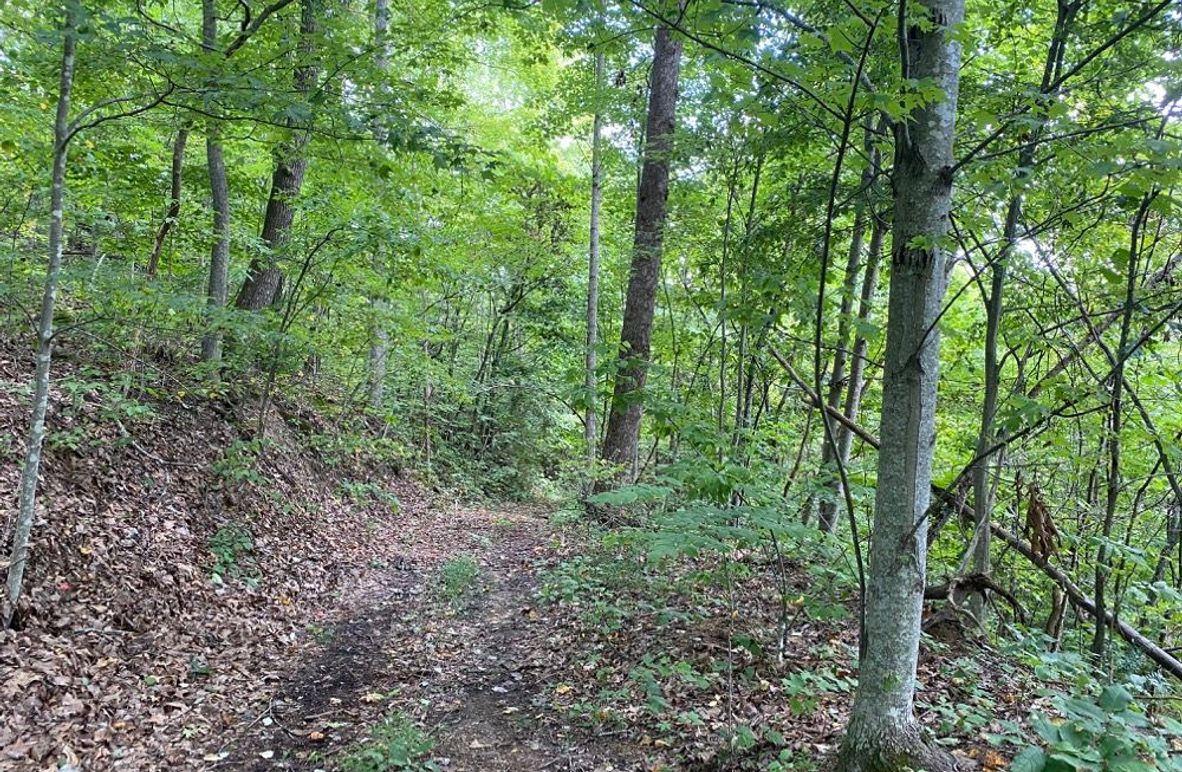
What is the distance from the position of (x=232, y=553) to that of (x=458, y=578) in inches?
91.1

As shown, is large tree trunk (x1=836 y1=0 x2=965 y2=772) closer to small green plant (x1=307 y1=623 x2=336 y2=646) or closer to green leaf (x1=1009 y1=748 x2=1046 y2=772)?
green leaf (x1=1009 y1=748 x2=1046 y2=772)

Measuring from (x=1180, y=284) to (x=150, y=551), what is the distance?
8623mm

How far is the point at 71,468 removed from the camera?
5.79 meters

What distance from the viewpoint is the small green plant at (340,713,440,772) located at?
12.5ft

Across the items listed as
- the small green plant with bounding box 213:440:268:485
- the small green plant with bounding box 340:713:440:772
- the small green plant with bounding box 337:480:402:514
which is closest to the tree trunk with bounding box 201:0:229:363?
the small green plant with bounding box 213:440:268:485

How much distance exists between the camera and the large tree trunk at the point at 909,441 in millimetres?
2957

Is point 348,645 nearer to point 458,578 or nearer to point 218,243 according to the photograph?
point 458,578

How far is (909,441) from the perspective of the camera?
117 inches

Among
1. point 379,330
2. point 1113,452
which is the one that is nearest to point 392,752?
point 1113,452

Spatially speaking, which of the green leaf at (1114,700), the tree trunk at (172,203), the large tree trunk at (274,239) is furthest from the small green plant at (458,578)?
the green leaf at (1114,700)

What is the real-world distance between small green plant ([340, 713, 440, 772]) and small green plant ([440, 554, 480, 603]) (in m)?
2.75

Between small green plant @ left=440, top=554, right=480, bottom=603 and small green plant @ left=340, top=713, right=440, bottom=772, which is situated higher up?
small green plant @ left=340, top=713, right=440, bottom=772

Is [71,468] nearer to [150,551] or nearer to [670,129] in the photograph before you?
[150,551]

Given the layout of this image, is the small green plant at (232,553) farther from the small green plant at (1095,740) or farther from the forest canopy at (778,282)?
the small green plant at (1095,740)
